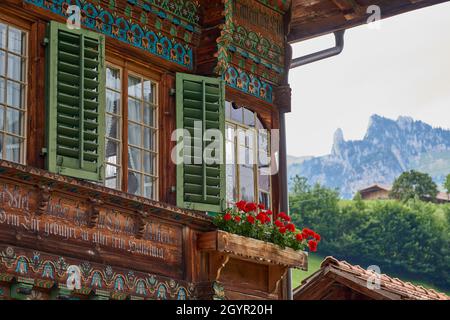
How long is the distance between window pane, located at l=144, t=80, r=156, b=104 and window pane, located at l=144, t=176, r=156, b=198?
0.88m

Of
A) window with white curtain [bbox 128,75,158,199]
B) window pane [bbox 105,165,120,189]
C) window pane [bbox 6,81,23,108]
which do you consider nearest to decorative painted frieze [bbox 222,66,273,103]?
window with white curtain [bbox 128,75,158,199]

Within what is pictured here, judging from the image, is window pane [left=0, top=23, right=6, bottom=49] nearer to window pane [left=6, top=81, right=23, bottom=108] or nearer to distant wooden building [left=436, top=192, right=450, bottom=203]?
window pane [left=6, top=81, right=23, bottom=108]

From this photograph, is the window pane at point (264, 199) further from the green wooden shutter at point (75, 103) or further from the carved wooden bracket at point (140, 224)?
the green wooden shutter at point (75, 103)

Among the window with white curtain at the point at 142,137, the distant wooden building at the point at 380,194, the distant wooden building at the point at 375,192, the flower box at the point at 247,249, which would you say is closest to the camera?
the window with white curtain at the point at 142,137

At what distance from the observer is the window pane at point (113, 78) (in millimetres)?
10906

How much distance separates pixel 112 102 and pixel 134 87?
17.9 inches

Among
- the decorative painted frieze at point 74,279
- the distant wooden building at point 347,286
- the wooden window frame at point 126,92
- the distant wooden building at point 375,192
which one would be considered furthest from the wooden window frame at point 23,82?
the distant wooden building at point 375,192

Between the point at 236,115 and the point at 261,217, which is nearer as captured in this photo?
the point at 261,217

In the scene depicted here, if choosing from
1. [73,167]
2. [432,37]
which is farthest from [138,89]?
[432,37]

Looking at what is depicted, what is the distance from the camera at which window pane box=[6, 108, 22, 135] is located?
31.1ft

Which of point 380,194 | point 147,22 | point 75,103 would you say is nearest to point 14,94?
point 75,103

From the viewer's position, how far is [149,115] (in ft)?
37.4

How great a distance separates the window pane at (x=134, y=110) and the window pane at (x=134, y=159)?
→ 0.34 meters

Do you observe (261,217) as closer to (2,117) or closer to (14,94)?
(14,94)
